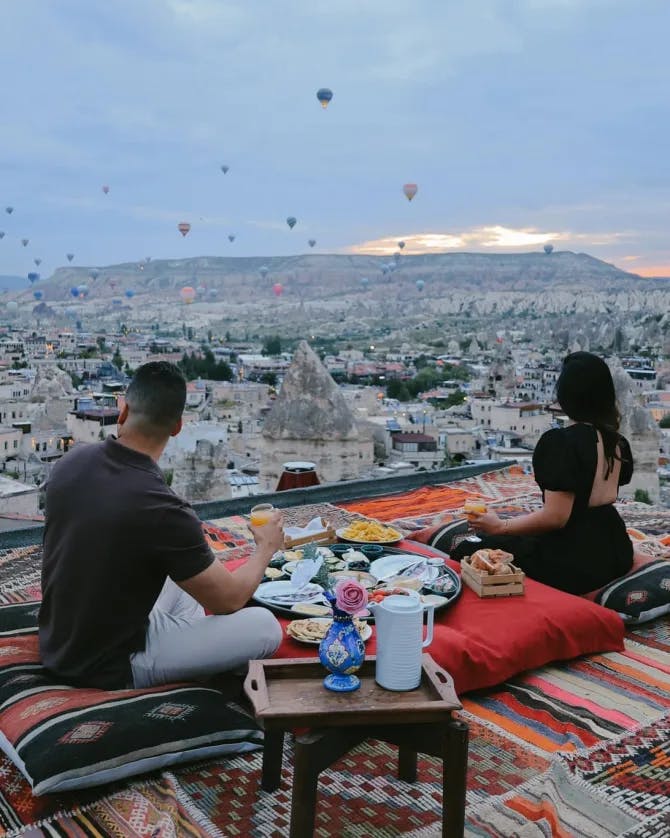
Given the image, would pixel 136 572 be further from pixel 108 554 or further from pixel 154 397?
pixel 154 397

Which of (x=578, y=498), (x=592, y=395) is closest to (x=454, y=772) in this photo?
(x=578, y=498)

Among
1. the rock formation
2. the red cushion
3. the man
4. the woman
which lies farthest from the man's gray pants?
the rock formation

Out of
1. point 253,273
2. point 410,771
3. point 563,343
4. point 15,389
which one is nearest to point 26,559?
point 410,771

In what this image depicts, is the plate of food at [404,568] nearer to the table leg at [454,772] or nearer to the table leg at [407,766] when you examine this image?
the table leg at [407,766]

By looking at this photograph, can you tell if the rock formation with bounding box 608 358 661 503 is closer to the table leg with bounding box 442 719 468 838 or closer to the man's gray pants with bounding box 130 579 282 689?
the man's gray pants with bounding box 130 579 282 689

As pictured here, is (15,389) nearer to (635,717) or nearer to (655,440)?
(655,440)

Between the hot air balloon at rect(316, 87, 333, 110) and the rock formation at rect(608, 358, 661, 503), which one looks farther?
the hot air balloon at rect(316, 87, 333, 110)
